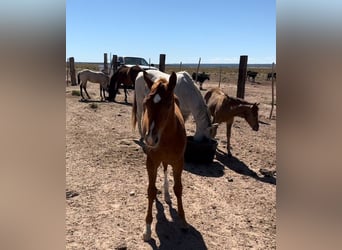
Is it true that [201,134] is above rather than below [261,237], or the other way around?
above

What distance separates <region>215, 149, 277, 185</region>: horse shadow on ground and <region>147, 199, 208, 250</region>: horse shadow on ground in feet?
6.68

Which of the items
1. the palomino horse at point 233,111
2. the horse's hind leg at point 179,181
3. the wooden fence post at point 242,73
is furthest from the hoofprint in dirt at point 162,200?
the wooden fence post at point 242,73

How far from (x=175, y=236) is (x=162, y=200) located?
2.80 feet

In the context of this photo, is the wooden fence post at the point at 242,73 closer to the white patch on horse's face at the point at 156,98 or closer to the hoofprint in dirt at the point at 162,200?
the hoofprint in dirt at the point at 162,200

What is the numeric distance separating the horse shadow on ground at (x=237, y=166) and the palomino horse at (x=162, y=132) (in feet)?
7.16

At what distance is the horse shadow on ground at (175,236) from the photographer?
3230mm

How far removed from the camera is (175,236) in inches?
134

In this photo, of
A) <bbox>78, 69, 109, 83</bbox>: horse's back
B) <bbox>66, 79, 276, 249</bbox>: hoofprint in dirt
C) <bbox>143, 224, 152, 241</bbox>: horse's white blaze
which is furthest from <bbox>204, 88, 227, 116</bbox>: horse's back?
<bbox>78, 69, 109, 83</bbox>: horse's back

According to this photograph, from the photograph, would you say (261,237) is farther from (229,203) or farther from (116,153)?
(116,153)

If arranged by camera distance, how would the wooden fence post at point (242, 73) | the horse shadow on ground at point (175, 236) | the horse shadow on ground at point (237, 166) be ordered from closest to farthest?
the horse shadow on ground at point (175, 236) < the horse shadow on ground at point (237, 166) < the wooden fence post at point (242, 73)
